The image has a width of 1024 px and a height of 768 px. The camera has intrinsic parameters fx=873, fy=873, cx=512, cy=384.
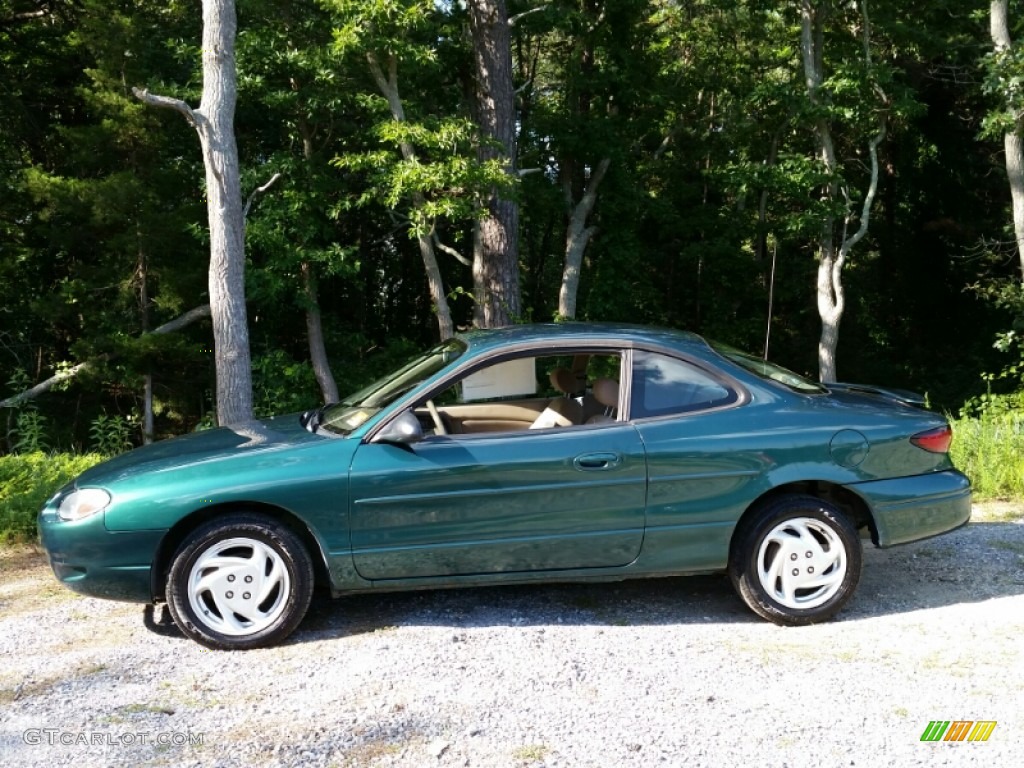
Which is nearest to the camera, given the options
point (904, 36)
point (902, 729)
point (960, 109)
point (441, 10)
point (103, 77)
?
point (902, 729)

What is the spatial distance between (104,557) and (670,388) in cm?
299

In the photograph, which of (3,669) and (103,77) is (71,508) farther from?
(103,77)

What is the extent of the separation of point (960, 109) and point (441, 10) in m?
→ 15.6

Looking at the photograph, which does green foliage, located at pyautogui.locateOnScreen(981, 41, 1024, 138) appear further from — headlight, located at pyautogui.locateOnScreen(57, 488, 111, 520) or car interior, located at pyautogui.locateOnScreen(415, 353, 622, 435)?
headlight, located at pyautogui.locateOnScreen(57, 488, 111, 520)

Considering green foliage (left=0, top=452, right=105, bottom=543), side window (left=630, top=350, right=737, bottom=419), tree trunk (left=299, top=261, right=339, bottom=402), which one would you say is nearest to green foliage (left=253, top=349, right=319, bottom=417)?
tree trunk (left=299, top=261, right=339, bottom=402)

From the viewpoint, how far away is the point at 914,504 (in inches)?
187

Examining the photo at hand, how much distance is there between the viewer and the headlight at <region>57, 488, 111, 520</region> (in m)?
4.30

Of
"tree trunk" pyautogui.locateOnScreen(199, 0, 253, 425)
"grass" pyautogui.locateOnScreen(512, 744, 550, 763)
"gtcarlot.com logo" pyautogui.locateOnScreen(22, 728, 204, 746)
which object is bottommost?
"grass" pyautogui.locateOnScreen(512, 744, 550, 763)

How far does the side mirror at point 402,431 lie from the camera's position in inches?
172

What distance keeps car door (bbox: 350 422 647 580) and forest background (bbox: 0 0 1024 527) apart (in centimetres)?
447

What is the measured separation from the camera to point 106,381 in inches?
621

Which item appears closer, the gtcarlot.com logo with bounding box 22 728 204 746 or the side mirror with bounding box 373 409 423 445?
the gtcarlot.com logo with bounding box 22 728 204 746

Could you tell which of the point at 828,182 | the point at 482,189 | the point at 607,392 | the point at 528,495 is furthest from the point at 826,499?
the point at 828,182

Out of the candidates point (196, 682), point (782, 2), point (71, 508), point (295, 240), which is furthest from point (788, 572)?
point (782, 2)
